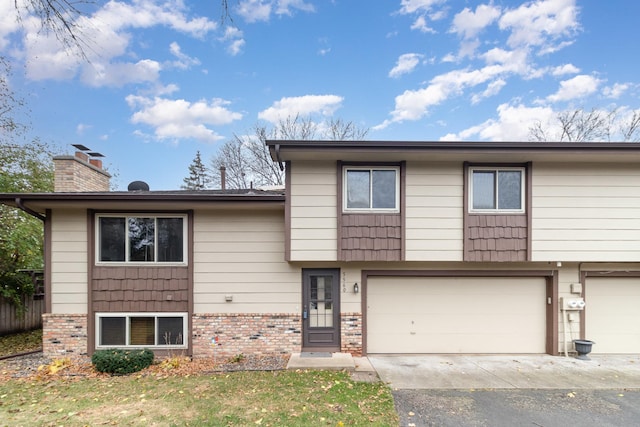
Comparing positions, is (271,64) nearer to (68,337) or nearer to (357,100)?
(357,100)

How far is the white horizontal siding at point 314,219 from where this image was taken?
6305 millimetres

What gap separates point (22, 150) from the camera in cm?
988

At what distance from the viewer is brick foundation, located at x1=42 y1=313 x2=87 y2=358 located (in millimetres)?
6418

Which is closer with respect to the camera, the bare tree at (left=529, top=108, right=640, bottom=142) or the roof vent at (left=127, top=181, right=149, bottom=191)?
the roof vent at (left=127, top=181, right=149, bottom=191)

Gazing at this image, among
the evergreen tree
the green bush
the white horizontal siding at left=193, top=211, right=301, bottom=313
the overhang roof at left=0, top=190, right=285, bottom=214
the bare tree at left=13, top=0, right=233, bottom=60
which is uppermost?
the evergreen tree

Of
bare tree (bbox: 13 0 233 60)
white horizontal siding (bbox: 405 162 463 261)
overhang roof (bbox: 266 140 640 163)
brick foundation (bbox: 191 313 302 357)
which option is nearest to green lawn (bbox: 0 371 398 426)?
brick foundation (bbox: 191 313 302 357)

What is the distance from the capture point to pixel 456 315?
22.6ft

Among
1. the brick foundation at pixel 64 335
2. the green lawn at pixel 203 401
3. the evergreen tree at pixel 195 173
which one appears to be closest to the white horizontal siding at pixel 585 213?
the green lawn at pixel 203 401

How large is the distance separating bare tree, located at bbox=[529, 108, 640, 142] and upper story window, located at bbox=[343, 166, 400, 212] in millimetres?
16540

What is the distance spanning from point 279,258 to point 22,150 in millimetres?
9935

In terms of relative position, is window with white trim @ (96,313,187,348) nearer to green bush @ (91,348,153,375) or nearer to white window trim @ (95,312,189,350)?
white window trim @ (95,312,189,350)

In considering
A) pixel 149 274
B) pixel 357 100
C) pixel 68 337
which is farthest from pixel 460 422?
pixel 357 100

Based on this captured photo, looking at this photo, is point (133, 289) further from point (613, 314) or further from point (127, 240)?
point (613, 314)

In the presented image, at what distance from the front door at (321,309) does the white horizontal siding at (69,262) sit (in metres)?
4.78
